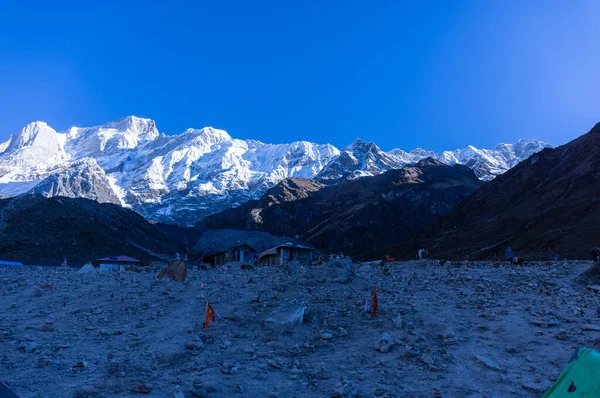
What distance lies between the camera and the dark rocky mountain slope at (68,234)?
85.1 m

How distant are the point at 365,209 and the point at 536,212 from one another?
2630 inches

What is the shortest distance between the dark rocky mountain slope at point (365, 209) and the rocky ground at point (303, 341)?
111937 mm

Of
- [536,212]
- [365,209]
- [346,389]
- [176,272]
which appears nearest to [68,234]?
[176,272]

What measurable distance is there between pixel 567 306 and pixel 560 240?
52.0 meters

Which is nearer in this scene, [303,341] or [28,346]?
[28,346]

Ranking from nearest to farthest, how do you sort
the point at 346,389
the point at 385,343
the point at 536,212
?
the point at 346,389, the point at 385,343, the point at 536,212

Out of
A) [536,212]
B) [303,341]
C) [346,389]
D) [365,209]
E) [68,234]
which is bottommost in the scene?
[346,389]

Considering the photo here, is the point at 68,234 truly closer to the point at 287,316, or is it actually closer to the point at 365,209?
the point at 365,209

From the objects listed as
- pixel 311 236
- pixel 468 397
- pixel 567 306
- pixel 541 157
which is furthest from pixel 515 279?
pixel 311 236

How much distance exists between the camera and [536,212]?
8319cm

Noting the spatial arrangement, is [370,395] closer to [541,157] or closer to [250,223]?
[541,157]

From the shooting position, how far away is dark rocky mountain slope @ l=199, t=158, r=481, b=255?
5399 inches

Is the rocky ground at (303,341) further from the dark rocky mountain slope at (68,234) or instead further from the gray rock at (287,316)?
the dark rocky mountain slope at (68,234)

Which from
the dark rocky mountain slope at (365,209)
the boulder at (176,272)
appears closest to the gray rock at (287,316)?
the boulder at (176,272)
